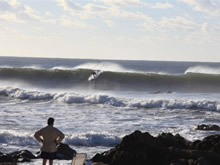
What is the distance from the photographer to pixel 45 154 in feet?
26.3

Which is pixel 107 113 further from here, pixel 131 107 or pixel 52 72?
pixel 52 72

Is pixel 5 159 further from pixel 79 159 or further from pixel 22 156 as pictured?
pixel 79 159

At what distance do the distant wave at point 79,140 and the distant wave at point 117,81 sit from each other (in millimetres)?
23923

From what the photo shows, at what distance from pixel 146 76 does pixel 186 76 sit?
390 centimetres

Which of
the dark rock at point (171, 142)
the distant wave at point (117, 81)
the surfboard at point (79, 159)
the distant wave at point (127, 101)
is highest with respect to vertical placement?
the distant wave at point (117, 81)

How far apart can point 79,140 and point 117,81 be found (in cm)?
2815

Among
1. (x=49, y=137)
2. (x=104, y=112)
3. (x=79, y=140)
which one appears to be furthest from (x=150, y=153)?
(x=104, y=112)

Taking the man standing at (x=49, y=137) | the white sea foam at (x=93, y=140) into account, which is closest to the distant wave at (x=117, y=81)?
the white sea foam at (x=93, y=140)

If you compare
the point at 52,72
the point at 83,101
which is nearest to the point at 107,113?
the point at 83,101

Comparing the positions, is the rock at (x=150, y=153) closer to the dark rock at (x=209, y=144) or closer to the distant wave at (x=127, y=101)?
the dark rock at (x=209, y=144)

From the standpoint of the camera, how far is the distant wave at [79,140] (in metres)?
13.3

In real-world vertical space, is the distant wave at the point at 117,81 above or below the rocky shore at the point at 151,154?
above

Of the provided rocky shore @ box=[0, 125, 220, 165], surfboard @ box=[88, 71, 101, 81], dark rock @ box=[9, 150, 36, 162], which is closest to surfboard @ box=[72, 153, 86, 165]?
rocky shore @ box=[0, 125, 220, 165]

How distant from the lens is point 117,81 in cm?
4162
